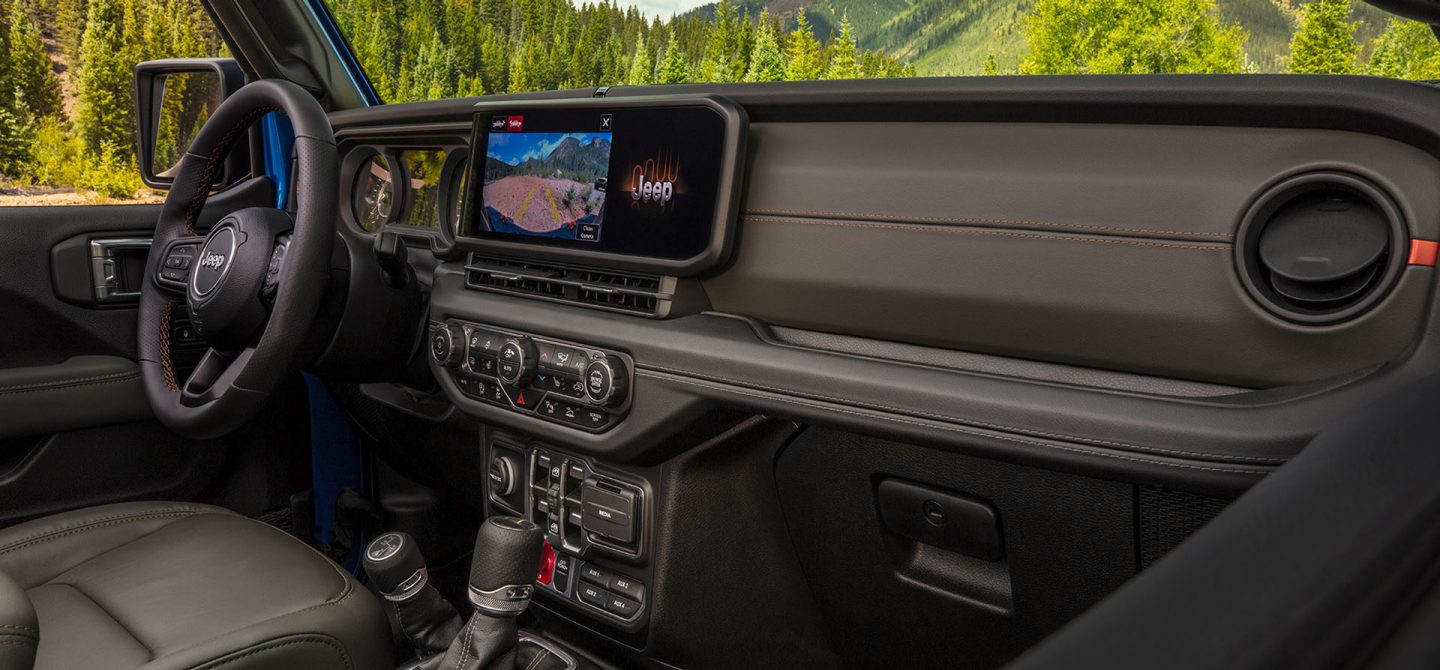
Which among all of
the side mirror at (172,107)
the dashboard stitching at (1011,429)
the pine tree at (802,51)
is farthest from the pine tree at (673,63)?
the dashboard stitching at (1011,429)

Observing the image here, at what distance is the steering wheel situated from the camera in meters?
1.52

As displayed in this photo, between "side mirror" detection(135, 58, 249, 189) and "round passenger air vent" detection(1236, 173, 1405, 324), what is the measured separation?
2397 millimetres

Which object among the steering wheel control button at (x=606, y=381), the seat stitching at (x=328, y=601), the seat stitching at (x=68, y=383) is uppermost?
the steering wheel control button at (x=606, y=381)

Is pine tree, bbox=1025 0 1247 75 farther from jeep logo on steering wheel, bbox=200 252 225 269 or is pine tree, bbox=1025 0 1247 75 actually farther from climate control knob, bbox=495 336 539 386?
jeep logo on steering wheel, bbox=200 252 225 269

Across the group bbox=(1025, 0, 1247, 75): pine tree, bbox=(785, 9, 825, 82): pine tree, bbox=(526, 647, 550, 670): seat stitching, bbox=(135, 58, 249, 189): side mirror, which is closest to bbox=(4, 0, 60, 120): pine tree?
bbox=(135, 58, 249, 189): side mirror

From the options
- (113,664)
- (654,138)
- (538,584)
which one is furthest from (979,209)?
(113,664)

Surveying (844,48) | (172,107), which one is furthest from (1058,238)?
(844,48)

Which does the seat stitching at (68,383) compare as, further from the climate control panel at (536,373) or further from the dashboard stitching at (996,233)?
the dashboard stitching at (996,233)

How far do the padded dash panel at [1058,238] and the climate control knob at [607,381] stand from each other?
0.82 ft

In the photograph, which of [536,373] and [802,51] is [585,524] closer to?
[536,373]

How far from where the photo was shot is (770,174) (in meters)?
1.40

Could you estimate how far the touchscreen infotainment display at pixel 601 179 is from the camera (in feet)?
4.60

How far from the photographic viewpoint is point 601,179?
1.53m

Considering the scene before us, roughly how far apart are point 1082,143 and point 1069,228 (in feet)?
0.34
